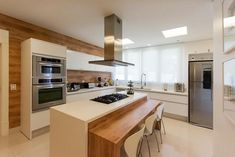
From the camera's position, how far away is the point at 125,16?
270 cm

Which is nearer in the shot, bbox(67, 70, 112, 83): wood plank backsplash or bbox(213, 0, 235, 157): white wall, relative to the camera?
bbox(213, 0, 235, 157): white wall

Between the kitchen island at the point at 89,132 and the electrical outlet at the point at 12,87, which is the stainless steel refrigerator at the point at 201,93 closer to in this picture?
the kitchen island at the point at 89,132

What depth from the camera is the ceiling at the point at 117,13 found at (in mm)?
2240

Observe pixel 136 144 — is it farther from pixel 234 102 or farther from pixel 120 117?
pixel 234 102

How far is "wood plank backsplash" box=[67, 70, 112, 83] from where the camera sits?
4.45m

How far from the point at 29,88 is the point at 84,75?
2260mm

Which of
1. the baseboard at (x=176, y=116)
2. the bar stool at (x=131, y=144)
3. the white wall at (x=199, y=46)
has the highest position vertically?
the white wall at (x=199, y=46)

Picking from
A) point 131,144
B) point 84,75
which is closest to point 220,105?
point 131,144

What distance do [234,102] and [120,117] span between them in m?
1.40

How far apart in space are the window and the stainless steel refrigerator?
0.68m

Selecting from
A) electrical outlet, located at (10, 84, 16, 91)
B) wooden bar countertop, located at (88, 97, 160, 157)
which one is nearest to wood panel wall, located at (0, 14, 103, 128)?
electrical outlet, located at (10, 84, 16, 91)

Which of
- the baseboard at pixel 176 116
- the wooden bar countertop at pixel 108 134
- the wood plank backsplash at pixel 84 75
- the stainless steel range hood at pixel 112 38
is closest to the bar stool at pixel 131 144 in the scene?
the wooden bar countertop at pixel 108 134

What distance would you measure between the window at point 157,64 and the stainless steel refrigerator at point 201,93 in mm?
677

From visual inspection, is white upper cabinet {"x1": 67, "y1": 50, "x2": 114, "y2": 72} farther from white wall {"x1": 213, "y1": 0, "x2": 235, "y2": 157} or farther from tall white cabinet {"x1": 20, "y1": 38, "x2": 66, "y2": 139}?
white wall {"x1": 213, "y1": 0, "x2": 235, "y2": 157}
